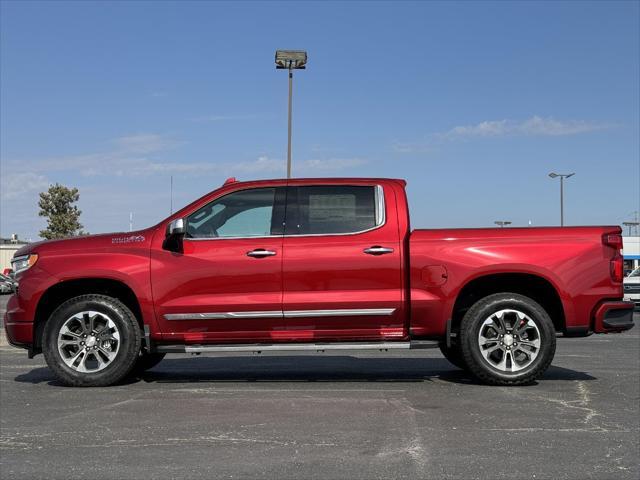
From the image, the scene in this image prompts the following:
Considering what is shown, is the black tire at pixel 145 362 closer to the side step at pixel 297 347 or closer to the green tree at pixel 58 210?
the side step at pixel 297 347

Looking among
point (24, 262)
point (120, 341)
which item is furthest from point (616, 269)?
point (24, 262)

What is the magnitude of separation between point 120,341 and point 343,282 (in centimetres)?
213

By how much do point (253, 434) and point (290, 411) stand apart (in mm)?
754

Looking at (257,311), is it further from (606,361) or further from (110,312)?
(606,361)

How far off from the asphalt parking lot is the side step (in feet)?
1.18

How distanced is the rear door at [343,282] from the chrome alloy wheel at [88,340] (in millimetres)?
1657

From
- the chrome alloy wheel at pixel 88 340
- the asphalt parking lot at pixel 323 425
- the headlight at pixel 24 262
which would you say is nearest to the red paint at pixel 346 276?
the headlight at pixel 24 262

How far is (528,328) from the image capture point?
21.7 feet

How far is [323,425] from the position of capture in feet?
16.5

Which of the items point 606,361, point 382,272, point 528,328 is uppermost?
point 382,272

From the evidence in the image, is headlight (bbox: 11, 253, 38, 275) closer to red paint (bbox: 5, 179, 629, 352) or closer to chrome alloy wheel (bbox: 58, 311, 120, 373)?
red paint (bbox: 5, 179, 629, 352)

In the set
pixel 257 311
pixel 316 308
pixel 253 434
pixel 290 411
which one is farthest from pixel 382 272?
pixel 253 434

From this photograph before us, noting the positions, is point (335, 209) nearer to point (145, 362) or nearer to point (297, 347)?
point (297, 347)

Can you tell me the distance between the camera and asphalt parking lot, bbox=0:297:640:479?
13.3 feet
